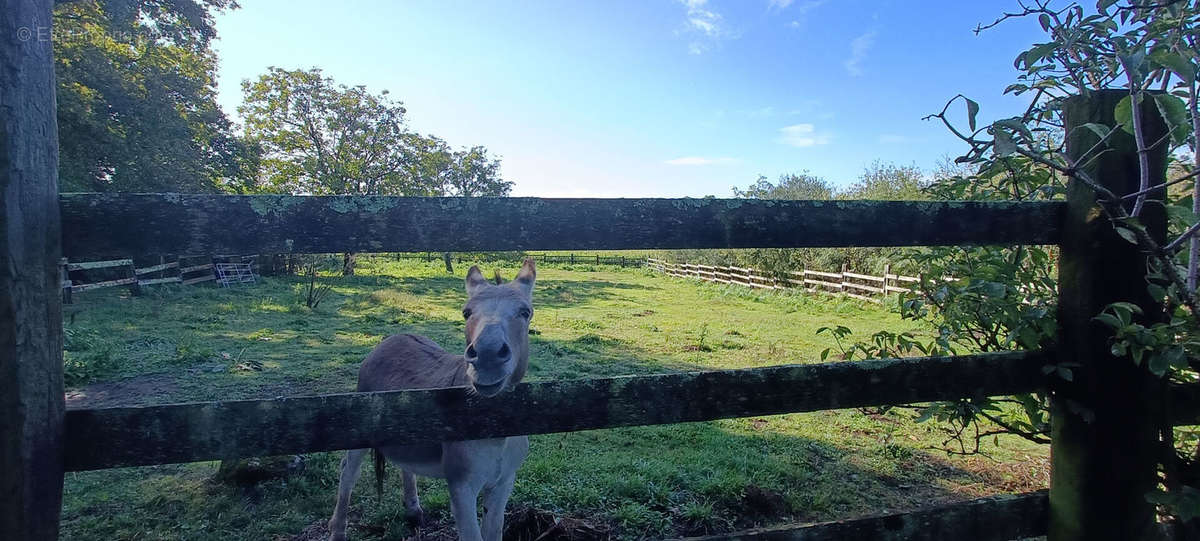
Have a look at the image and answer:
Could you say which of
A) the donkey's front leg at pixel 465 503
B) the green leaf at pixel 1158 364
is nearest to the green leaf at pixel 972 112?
the green leaf at pixel 1158 364

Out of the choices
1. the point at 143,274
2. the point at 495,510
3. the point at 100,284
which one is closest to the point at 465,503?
the point at 495,510

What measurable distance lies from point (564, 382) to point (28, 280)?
123 cm

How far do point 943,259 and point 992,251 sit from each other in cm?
19

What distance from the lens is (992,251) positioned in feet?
7.52

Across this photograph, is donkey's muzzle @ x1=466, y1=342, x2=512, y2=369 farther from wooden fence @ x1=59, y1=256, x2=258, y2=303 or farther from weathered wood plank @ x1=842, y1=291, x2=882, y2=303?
weathered wood plank @ x1=842, y1=291, x2=882, y2=303

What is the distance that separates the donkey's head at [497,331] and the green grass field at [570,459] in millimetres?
1745

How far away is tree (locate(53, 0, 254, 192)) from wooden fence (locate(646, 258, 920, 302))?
24.1m

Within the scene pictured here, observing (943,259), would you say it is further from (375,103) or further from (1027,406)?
(375,103)

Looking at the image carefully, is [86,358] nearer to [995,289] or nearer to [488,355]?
[488,355]

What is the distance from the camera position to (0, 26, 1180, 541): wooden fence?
118 centimetres

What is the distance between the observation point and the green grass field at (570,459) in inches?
158

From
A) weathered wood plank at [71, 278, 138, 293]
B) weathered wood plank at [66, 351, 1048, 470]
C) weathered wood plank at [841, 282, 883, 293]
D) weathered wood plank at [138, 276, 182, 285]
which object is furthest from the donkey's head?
weathered wood plank at [138, 276, 182, 285]

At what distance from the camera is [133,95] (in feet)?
61.8

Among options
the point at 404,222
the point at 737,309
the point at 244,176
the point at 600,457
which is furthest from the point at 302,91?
the point at 404,222
